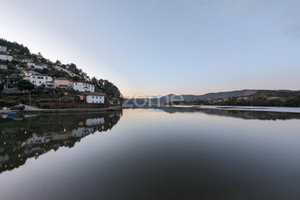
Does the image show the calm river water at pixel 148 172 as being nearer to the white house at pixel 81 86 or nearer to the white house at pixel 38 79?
the white house at pixel 81 86

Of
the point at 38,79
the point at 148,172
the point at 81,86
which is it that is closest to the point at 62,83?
the point at 81,86

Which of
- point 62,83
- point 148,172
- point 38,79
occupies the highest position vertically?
point 38,79

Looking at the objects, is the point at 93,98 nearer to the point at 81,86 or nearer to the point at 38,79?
the point at 81,86

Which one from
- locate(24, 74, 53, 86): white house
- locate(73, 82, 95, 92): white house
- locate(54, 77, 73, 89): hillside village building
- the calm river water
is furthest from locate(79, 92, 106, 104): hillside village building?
the calm river water

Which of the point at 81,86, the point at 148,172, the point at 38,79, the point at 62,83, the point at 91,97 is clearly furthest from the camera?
the point at 81,86

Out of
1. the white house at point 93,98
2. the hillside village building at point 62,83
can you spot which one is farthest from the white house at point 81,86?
the white house at point 93,98

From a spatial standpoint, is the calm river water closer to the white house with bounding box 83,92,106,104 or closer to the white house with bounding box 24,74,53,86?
the white house with bounding box 83,92,106,104

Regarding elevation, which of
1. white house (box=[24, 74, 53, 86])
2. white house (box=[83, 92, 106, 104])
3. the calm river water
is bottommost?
the calm river water

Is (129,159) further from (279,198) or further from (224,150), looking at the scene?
(224,150)

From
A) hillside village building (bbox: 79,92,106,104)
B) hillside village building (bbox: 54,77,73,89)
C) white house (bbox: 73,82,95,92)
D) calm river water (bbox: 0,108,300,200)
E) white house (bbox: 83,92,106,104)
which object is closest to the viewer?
calm river water (bbox: 0,108,300,200)

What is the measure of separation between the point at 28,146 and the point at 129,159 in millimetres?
6950

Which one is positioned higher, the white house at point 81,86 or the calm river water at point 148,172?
the white house at point 81,86

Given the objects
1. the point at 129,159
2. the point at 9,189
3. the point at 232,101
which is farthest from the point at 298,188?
the point at 232,101

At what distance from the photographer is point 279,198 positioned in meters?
3.10
